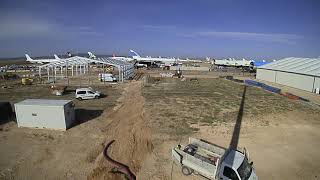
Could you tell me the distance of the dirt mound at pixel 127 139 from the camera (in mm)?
13734

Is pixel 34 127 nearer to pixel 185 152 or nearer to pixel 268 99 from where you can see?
pixel 185 152

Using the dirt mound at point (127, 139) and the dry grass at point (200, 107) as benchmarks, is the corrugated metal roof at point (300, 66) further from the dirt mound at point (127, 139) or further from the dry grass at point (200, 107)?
the dirt mound at point (127, 139)

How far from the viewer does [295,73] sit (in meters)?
44.1

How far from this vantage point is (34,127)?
19969 millimetres

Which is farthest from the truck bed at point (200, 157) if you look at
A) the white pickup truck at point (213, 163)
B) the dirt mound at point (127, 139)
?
the dirt mound at point (127, 139)

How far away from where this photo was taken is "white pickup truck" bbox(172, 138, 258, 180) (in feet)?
36.8

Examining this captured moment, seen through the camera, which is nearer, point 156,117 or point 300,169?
point 300,169

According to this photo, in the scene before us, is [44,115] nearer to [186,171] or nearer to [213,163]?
[186,171]

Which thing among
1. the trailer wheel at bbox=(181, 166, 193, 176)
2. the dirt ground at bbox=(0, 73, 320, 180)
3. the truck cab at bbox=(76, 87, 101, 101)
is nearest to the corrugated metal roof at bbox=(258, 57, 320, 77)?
the dirt ground at bbox=(0, 73, 320, 180)

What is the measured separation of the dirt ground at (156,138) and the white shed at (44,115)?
74cm

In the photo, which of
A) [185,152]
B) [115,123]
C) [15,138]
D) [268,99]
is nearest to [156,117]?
[115,123]

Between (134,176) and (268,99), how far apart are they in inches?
1034

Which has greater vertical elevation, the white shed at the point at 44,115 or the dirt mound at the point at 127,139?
the white shed at the point at 44,115

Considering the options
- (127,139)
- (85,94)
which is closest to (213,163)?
(127,139)
